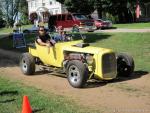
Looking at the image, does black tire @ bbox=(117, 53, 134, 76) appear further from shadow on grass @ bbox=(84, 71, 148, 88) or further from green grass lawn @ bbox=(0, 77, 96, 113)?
green grass lawn @ bbox=(0, 77, 96, 113)

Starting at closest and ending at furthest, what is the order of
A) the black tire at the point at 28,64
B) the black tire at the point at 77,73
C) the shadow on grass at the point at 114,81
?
the black tire at the point at 77,73 → the shadow on grass at the point at 114,81 → the black tire at the point at 28,64

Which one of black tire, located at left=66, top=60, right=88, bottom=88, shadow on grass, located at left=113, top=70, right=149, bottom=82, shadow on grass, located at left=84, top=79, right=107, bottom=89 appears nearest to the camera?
black tire, located at left=66, top=60, right=88, bottom=88

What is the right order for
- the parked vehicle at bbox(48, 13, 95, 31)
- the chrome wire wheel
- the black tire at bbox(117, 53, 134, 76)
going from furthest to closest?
1. the parked vehicle at bbox(48, 13, 95, 31)
2. the black tire at bbox(117, 53, 134, 76)
3. the chrome wire wheel

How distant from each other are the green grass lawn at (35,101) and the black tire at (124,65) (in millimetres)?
2961

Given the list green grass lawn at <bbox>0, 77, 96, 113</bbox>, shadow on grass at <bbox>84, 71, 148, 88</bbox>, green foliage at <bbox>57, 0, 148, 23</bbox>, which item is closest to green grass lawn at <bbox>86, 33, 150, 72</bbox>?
shadow on grass at <bbox>84, 71, 148, 88</bbox>

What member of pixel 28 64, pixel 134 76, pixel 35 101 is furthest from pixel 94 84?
pixel 28 64

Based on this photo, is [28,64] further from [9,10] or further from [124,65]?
[9,10]

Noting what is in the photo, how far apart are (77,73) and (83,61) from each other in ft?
1.65

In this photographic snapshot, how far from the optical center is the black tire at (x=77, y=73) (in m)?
11.7

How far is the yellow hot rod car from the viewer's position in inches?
Result: 468

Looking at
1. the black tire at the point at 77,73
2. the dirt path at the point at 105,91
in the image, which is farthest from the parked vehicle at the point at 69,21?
the black tire at the point at 77,73

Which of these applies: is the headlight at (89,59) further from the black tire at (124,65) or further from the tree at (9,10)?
the tree at (9,10)

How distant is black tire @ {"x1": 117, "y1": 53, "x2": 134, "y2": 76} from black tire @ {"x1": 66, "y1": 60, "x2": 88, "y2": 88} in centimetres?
185

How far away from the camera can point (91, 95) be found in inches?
427
